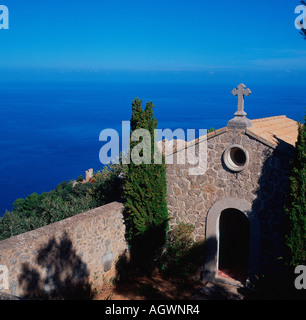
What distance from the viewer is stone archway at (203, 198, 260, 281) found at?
10117 mm

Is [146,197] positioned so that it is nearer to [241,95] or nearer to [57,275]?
[57,275]

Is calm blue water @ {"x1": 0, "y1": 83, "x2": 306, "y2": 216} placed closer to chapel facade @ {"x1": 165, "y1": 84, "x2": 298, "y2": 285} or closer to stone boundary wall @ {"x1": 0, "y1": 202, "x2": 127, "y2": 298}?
stone boundary wall @ {"x1": 0, "y1": 202, "x2": 127, "y2": 298}

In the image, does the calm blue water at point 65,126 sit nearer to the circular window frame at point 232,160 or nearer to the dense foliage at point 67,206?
the dense foliage at point 67,206

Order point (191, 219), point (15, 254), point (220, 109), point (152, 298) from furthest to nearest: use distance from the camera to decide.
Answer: point (220, 109), point (191, 219), point (152, 298), point (15, 254)

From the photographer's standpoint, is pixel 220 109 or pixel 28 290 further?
pixel 220 109

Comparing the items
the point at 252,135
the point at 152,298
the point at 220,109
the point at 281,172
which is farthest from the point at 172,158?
the point at 220,109

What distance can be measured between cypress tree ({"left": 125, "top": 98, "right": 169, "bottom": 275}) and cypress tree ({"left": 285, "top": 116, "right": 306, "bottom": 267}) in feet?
13.0

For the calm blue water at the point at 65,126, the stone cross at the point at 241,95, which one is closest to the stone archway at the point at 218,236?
the stone cross at the point at 241,95

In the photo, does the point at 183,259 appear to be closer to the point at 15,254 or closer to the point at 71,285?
the point at 71,285

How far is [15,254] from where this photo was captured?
7.90m

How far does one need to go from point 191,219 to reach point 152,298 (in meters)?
2.70

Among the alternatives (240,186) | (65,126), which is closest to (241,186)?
(240,186)

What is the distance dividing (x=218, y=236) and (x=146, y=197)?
2.58 metres

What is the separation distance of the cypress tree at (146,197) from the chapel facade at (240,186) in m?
0.53
